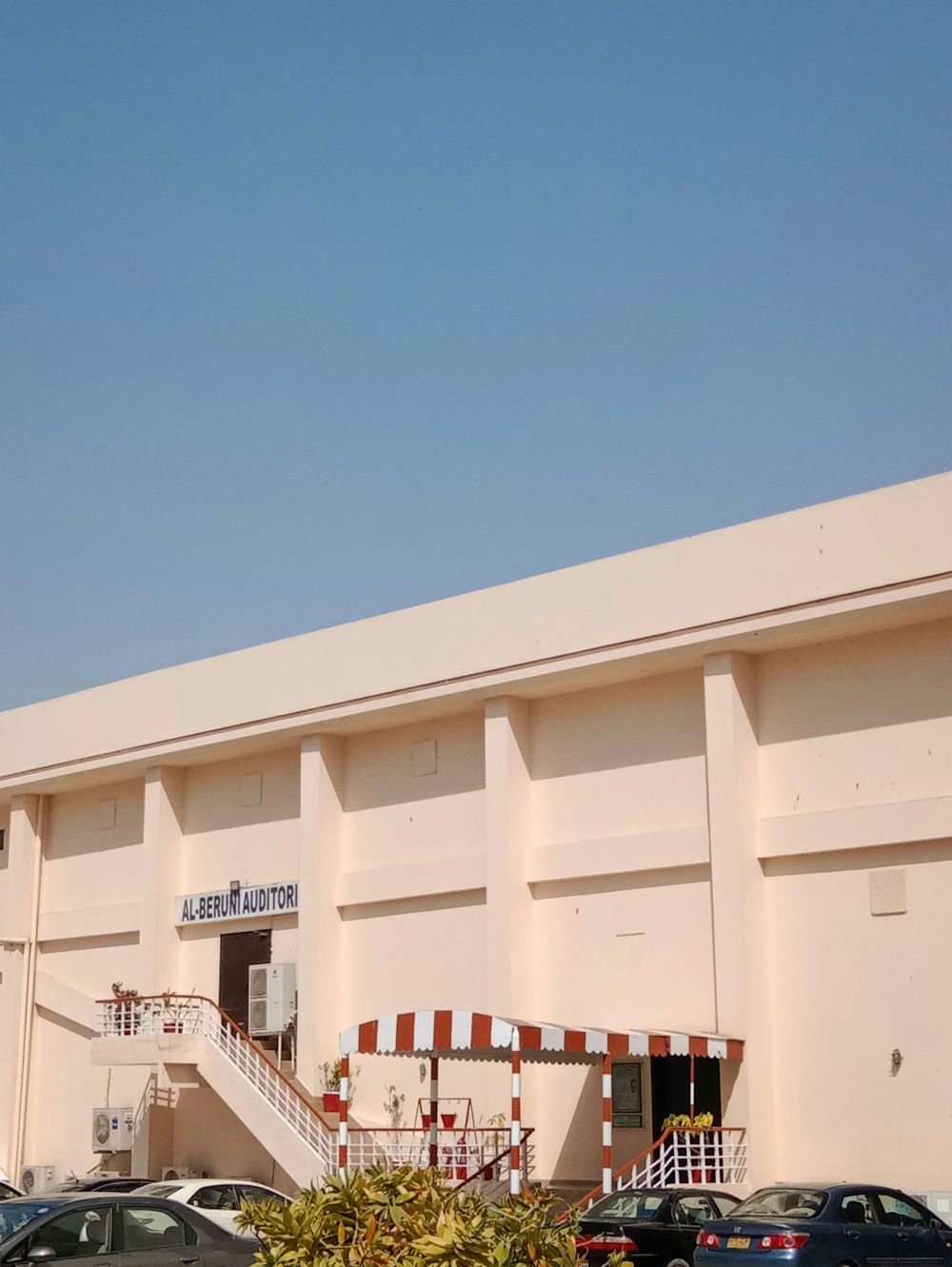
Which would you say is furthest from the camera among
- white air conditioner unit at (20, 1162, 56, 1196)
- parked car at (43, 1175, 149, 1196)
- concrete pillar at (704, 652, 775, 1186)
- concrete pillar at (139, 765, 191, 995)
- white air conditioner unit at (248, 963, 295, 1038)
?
white air conditioner unit at (20, 1162, 56, 1196)

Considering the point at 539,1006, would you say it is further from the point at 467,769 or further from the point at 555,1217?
the point at 555,1217

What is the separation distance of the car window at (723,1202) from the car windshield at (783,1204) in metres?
1.26

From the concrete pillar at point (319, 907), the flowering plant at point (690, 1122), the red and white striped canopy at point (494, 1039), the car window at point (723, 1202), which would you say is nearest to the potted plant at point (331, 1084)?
the concrete pillar at point (319, 907)

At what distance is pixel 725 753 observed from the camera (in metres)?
23.3

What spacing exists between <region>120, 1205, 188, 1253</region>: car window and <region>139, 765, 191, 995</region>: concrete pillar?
54.6 feet

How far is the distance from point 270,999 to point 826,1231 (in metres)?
15.1

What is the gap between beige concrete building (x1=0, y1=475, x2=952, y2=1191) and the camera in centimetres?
2203

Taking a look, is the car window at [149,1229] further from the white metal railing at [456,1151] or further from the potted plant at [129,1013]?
the potted plant at [129,1013]

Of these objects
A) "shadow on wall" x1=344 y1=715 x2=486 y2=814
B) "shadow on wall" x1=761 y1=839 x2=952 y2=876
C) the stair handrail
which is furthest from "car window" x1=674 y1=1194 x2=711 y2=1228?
"shadow on wall" x1=344 y1=715 x2=486 y2=814

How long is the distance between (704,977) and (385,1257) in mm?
15774

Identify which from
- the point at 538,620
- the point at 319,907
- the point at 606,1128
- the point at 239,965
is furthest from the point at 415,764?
the point at 606,1128

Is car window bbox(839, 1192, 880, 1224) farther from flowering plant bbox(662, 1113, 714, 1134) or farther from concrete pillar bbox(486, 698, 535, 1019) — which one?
concrete pillar bbox(486, 698, 535, 1019)

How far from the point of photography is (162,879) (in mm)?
31422

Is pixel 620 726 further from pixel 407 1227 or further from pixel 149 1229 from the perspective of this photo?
pixel 407 1227
